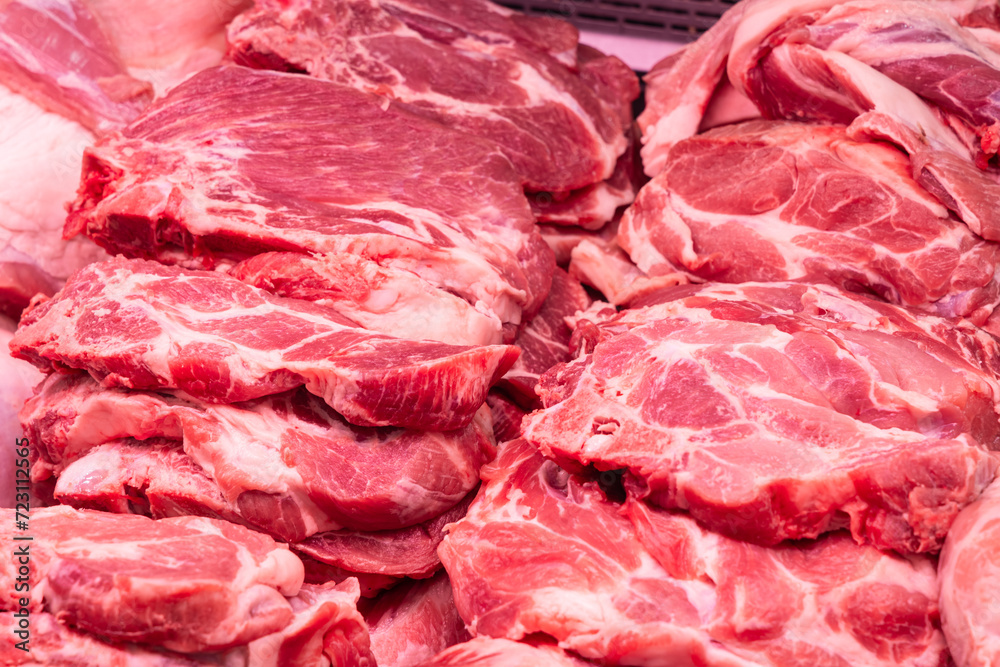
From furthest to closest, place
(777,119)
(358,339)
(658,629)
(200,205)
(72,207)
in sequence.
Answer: (777,119) < (72,207) < (200,205) < (358,339) < (658,629)

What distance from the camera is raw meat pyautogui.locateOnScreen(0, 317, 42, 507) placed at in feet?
11.7

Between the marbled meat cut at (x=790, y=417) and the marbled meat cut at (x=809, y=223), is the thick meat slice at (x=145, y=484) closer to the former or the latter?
the marbled meat cut at (x=790, y=417)

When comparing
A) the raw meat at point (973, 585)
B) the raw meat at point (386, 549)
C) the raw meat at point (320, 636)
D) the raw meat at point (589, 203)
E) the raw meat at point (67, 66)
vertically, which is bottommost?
the raw meat at point (386, 549)

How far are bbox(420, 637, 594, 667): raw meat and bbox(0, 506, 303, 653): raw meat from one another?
55 centimetres

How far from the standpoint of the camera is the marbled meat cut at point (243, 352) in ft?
9.96

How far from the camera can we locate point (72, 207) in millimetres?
3877

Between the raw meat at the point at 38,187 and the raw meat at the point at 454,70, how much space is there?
98cm

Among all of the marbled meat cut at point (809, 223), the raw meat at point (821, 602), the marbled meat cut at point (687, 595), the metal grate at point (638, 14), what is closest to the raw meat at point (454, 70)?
the marbled meat cut at point (809, 223)

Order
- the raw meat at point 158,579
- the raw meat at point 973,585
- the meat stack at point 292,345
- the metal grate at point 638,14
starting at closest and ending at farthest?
the raw meat at point 158,579 < the raw meat at point 973,585 < the meat stack at point 292,345 < the metal grate at point 638,14

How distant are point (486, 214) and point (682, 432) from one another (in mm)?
1529

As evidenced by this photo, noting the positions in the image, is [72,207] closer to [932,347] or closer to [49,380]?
[49,380]

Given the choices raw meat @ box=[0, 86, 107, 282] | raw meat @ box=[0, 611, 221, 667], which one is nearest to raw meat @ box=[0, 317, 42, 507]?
raw meat @ box=[0, 86, 107, 282]

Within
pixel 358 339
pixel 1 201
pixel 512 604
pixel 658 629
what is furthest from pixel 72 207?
pixel 658 629

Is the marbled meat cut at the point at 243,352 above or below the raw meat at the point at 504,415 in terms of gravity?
above
